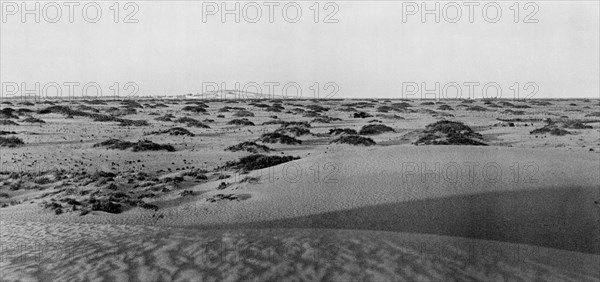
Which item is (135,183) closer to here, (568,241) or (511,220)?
(511,220)

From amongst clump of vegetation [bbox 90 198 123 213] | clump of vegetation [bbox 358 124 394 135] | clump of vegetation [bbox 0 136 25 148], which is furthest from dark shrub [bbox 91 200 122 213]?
clump of vegetation [bbox 358 124 394 135]

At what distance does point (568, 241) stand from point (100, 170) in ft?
52.6

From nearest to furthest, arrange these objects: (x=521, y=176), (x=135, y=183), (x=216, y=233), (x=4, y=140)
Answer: (x=216, y=233) → (x=521, y=176) → (x=135, y=183) → (x=4, y=140)

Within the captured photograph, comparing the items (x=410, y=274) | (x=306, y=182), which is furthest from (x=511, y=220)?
(x=306, y=182)

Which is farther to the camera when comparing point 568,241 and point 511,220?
point 511,220

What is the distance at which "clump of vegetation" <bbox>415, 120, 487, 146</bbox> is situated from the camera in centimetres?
2439

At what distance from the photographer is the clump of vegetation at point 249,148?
23.2 meters

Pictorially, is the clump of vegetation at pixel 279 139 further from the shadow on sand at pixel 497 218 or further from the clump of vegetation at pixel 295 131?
the shadow on sand at pixel 497 218

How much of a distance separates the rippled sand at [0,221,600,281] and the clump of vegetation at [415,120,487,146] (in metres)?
15.3

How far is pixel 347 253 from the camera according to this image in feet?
29.1

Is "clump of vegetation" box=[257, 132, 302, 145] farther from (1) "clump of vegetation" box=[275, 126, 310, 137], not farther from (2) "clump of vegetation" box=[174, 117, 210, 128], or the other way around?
(2) "clump of vegetation" box=[174, 117, 210, 128]

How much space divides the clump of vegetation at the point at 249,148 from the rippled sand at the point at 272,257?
1241 centimetres

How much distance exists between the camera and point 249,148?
23.3 m

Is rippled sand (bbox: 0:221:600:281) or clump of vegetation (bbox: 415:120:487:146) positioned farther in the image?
clump of vegetation (bbox: 415:120:487:146)
